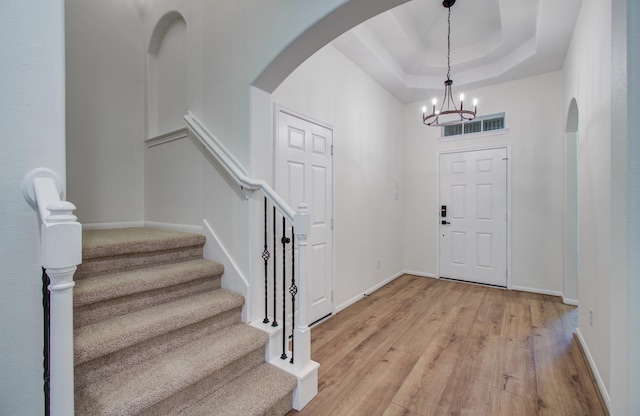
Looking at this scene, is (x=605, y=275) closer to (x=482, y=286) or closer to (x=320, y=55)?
(x=482, y=286)

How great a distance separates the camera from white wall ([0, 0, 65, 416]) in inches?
43.4

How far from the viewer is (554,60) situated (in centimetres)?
363

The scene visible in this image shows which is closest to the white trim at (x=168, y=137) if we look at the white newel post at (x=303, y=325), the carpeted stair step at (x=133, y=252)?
the carpeted stair step at (x=133, y=252)

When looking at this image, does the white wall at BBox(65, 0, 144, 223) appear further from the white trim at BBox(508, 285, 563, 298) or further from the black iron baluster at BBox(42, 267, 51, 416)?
the white trim at BBox(508, 285, 563, 298)

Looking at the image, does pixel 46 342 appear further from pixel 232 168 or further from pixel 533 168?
pixel 533 168

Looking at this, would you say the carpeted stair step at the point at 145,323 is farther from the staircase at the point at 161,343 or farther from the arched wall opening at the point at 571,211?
the arched wall opening at the point at 571,211

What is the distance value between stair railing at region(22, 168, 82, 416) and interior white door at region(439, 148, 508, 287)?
16.0ft

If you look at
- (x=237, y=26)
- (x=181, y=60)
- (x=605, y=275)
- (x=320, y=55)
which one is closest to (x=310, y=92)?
(x=320, y=55)

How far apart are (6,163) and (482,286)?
520cm

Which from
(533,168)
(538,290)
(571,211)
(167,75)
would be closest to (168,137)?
(167,75)

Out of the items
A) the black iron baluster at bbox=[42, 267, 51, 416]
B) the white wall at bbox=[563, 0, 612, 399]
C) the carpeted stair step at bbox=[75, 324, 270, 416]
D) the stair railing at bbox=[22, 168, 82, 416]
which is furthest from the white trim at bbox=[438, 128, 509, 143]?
the black iron baluster at bbox=[42, 267, 51, 416]

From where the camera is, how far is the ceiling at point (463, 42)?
304cm

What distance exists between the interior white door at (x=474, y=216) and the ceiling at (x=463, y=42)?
1.21 m

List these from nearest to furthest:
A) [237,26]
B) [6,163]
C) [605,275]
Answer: [6,163]
[605,275]
[237,26]
